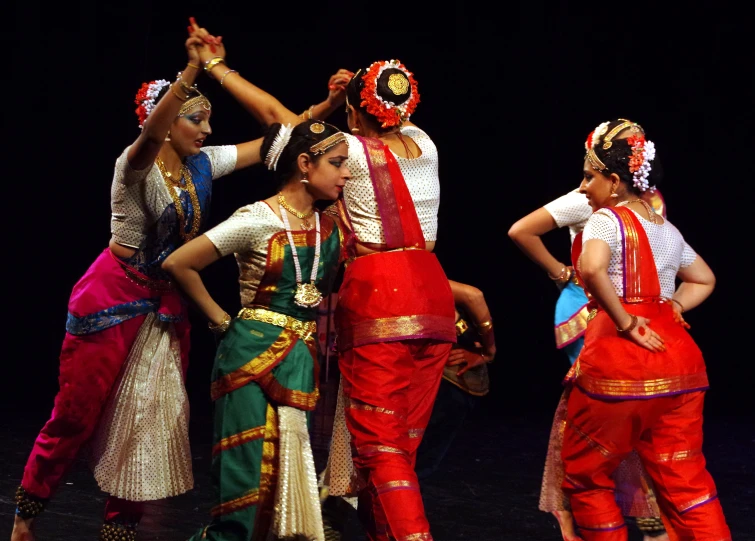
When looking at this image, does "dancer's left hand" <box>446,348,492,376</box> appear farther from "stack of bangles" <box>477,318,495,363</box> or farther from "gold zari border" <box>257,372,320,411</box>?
"gold zari border" <box>257,372,320,411</box>

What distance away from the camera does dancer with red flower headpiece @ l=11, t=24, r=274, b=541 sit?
3.26 m

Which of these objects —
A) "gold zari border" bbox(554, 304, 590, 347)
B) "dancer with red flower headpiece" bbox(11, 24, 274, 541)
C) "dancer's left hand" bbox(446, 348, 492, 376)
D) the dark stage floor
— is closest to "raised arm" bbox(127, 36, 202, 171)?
"dancer with red flower headpiece" bbox(11, 24, 274, 541)

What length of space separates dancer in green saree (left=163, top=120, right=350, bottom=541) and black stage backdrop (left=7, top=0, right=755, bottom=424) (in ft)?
9.55

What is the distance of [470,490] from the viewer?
14.3 feet

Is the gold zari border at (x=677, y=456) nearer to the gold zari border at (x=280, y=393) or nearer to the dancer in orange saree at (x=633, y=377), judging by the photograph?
the dancer in orange saree at (x=633, y=377)

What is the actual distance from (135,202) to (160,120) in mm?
299

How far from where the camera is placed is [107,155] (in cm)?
598

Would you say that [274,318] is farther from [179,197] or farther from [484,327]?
[484,327]

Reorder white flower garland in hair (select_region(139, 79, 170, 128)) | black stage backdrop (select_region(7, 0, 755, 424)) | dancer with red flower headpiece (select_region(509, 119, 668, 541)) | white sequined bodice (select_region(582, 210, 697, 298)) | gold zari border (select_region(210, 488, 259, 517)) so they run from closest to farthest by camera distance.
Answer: gold zari border (select_region(210, 488, 259, 517)), white sequined bodice (select_region(582, 210, 697, 298)), white flower garland in hair (select_region(139, 79, 170, 128)), dancer with red flower headpiece (select_region(509, 119, 668, 541)), black stage backdrop (select_region(7, 0, 755, 424))

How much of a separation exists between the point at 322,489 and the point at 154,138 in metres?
1.15

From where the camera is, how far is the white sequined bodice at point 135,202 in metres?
3.25

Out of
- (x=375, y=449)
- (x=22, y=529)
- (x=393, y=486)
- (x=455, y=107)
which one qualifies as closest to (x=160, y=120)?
(x=375, y=449)

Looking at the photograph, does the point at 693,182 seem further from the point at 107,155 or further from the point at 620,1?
the point at 107,155

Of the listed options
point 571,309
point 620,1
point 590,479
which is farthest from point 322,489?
point 620,1
